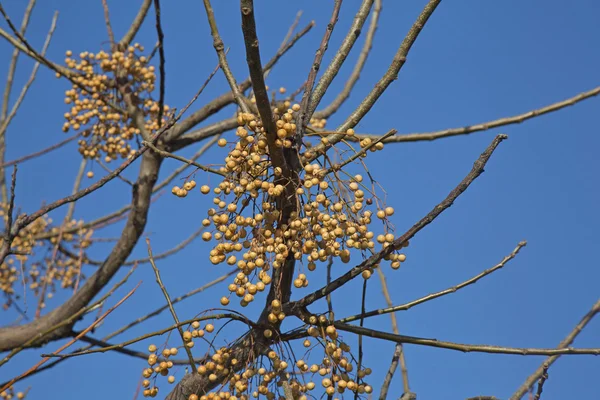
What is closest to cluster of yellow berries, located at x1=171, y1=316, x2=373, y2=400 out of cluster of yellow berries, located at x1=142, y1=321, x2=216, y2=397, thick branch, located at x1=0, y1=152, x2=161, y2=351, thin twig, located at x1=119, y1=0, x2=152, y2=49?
cluster of yellow berries, located at x1=142, y1=321, x2=216, y2=397

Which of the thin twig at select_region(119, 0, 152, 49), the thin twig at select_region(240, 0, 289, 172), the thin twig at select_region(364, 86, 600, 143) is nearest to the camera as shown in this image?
the thin twig at select_region(240, 0, 289, 172)

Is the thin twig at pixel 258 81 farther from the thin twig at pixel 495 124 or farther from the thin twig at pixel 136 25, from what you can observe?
the thin twig at pixel 136 25

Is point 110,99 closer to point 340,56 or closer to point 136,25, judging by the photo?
point 136,25

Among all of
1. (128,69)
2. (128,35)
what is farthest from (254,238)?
(128,35)

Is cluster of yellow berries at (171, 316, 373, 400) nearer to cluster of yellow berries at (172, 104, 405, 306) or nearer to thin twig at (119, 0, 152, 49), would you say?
cluster of yellow berries at (172, 104, 405, 306)

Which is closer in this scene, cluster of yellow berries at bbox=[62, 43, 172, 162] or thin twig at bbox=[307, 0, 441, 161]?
thin twig at bbox=[307, 0, 441, 161]

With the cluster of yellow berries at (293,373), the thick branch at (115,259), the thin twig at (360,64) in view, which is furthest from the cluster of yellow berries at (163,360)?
the thin twig at (360,64)

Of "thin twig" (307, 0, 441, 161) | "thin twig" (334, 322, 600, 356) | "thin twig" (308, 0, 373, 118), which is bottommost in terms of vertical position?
"thin twig" (334, 322, 600, 356)

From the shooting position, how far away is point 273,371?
76.5 inches

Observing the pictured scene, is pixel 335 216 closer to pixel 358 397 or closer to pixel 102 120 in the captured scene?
pixel 358 397

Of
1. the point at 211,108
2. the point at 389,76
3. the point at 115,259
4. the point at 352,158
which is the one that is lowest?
the point at 352,158

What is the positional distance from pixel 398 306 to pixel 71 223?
4108 mm

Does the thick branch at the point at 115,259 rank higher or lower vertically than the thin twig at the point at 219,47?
higher

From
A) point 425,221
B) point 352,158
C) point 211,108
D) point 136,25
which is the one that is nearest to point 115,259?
point 211,108
